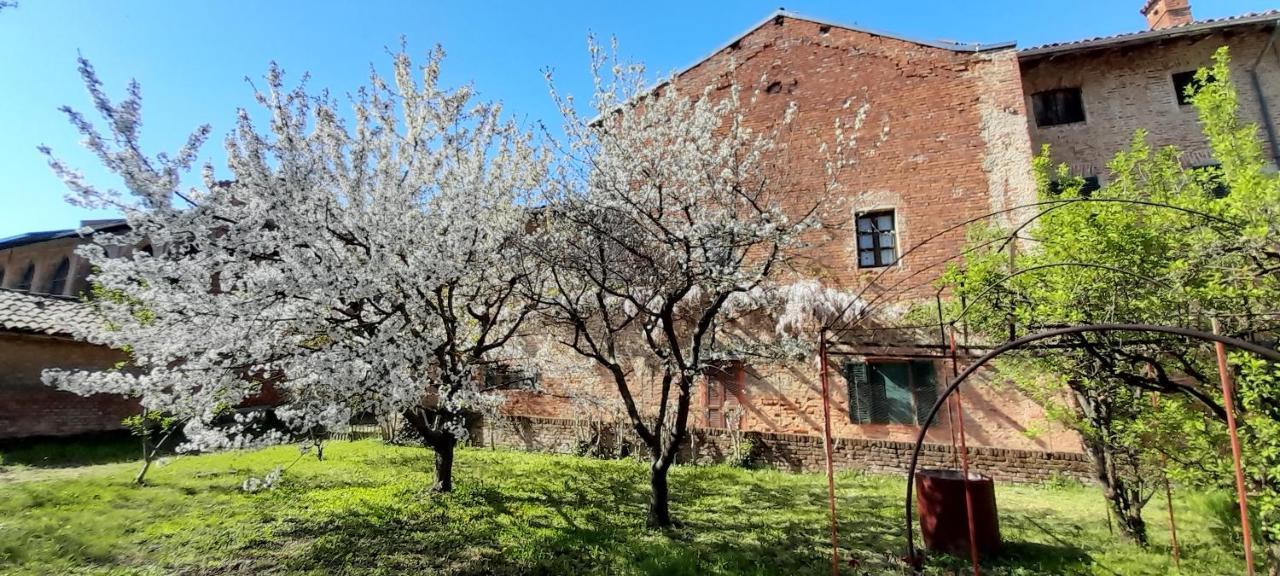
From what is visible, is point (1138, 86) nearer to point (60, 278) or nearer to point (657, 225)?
point (657, 225)

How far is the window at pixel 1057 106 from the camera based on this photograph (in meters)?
12.4

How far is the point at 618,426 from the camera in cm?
1204

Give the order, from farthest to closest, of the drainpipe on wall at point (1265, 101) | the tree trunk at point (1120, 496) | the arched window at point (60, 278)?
the arched window at point (60, 278) < the drainpipe on wall at point (1265, 101) < the tree trunk at point (1120, 496)

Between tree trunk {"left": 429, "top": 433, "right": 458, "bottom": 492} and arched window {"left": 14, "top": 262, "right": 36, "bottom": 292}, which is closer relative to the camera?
tree trunk {"left": 429, "top": 433, "right": 458, "bottom": 492}

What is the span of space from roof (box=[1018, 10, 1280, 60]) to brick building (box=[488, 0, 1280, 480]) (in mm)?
33

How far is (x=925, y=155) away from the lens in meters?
12.3

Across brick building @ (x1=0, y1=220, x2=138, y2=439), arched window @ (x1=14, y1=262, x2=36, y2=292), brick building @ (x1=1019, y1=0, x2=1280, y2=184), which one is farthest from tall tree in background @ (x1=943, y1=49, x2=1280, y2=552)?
arched window @ (x1=14, y1=262, x2=36, y2=292)

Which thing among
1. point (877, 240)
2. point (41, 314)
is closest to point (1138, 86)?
point (877, 240)

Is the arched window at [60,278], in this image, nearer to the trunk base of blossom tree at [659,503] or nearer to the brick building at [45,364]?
the brick building at [45,364]

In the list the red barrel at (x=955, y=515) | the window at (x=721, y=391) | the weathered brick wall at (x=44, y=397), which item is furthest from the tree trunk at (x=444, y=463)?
the weathered brick wall at (x=44, y=397)

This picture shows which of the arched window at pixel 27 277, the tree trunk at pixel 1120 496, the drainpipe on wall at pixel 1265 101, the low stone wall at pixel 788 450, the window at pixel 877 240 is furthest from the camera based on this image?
the arched window at pixel 27 277

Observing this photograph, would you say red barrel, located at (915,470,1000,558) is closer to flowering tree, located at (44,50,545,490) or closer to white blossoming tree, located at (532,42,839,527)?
white blossoming tree, located at (532,42,839,527)

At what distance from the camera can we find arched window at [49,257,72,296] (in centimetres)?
2241

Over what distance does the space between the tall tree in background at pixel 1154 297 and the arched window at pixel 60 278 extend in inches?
1284
